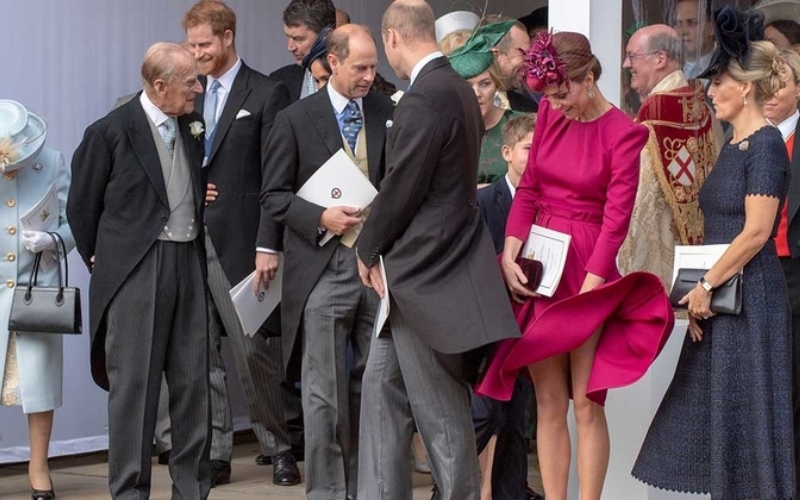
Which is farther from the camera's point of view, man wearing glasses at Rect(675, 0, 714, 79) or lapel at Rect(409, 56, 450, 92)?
man wearing glasses at Rect(675, 0, 714, 79)

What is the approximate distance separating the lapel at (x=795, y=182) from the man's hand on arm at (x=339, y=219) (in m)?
1.71

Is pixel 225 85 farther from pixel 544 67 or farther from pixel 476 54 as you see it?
pixel 544 67

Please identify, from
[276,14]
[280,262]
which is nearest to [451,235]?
[280,262]

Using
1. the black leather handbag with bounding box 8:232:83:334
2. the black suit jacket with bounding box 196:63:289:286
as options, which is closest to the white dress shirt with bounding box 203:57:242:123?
the black suit jacket with bounding box 196:63:289:286

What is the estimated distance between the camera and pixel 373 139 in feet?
19.9

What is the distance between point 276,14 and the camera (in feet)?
27.7

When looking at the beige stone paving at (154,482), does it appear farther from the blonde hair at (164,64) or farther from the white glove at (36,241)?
the blonde hair at (164,64)

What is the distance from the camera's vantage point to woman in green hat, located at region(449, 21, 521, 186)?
6.23 m

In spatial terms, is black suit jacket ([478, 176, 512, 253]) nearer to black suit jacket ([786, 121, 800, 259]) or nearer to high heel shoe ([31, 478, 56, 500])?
black suit jacket ([786, 121, 800, 259])

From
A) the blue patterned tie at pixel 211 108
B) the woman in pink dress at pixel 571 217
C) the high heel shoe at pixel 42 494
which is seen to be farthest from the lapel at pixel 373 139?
the high heel shoe at pixel 42 494

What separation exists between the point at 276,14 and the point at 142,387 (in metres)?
3.16

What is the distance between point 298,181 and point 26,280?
4.58ft

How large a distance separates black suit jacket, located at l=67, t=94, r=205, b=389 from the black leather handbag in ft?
1.18

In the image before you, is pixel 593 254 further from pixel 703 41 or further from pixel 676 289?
pixel 703 41
